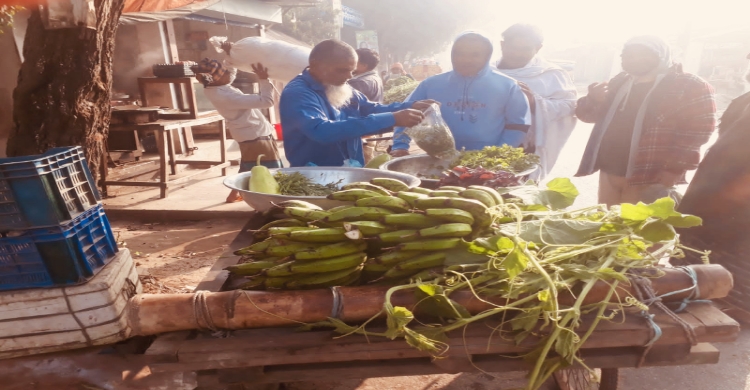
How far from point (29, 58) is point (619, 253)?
16.2 ft

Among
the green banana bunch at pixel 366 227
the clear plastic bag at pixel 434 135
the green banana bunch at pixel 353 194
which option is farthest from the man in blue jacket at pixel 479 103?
the green banana bunch at pixel 366 227

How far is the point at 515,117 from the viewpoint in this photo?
3.35 m

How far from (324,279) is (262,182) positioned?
897 mm

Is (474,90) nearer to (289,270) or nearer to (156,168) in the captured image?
(289,270)

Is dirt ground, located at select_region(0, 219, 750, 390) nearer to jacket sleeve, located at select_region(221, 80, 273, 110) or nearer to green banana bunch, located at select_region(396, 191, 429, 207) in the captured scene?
green banana bunch, located at select_region(396, 191, 429, 207)

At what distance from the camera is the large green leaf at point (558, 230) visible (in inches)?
60.2

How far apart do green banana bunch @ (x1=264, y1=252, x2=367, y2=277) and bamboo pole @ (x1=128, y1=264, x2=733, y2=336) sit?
0.07 meters

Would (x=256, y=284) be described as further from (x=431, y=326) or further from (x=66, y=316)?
(x=66, y=316)

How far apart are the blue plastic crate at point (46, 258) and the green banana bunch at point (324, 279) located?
3.43 ft

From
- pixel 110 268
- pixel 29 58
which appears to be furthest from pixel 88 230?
pixel 29 58

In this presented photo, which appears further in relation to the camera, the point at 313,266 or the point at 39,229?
the point at 39,229

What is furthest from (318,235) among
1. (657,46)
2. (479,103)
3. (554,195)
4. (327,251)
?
(657,46)

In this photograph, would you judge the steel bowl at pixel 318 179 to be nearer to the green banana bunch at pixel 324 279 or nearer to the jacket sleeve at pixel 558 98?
the green banana bunch at pixel 324 279

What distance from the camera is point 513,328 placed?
4.47 ft
